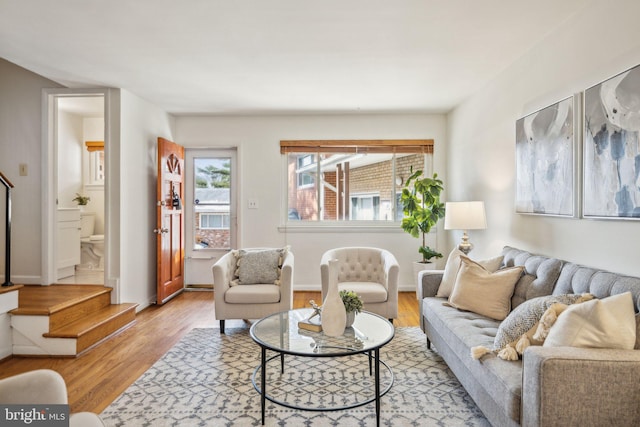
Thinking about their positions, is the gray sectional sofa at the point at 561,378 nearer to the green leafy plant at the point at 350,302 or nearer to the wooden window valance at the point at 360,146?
the green leafy plant at the point at 350,302

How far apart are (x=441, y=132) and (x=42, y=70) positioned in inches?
182

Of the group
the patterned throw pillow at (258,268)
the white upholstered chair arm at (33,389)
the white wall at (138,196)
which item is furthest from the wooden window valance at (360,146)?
the white upholstered chair arm at (33,389)

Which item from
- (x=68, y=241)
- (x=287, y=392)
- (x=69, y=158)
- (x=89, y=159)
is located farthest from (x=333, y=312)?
(x=89, y=159)

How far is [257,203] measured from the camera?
5520 millimetres

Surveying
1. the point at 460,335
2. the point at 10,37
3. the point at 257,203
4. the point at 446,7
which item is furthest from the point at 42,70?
the point at 460,335

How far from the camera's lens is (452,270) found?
3.15 m

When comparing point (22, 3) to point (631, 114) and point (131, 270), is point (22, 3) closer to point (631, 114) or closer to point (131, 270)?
point (131, 270)

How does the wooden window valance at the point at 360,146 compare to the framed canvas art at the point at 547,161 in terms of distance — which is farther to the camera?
the wooden window valance at the point at 360,146

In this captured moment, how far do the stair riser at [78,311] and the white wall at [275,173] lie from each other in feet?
Answer: 6.26

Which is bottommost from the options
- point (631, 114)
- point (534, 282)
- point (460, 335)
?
point (460, 335)

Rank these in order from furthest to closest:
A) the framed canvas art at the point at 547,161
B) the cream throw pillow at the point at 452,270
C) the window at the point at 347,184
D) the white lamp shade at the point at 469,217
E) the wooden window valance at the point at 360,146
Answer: the window at the point at 347,184 < the wooden window valance at the point at 360,146 < the white lamp shade at the point at 469,217 < the cream throw pillow at the point at 452,270 < the framed canvas art at the point at 547,161

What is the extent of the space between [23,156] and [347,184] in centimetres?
393

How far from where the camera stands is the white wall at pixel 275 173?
18.0 ft

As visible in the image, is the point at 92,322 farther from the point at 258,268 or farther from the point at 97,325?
the point at 258,268
